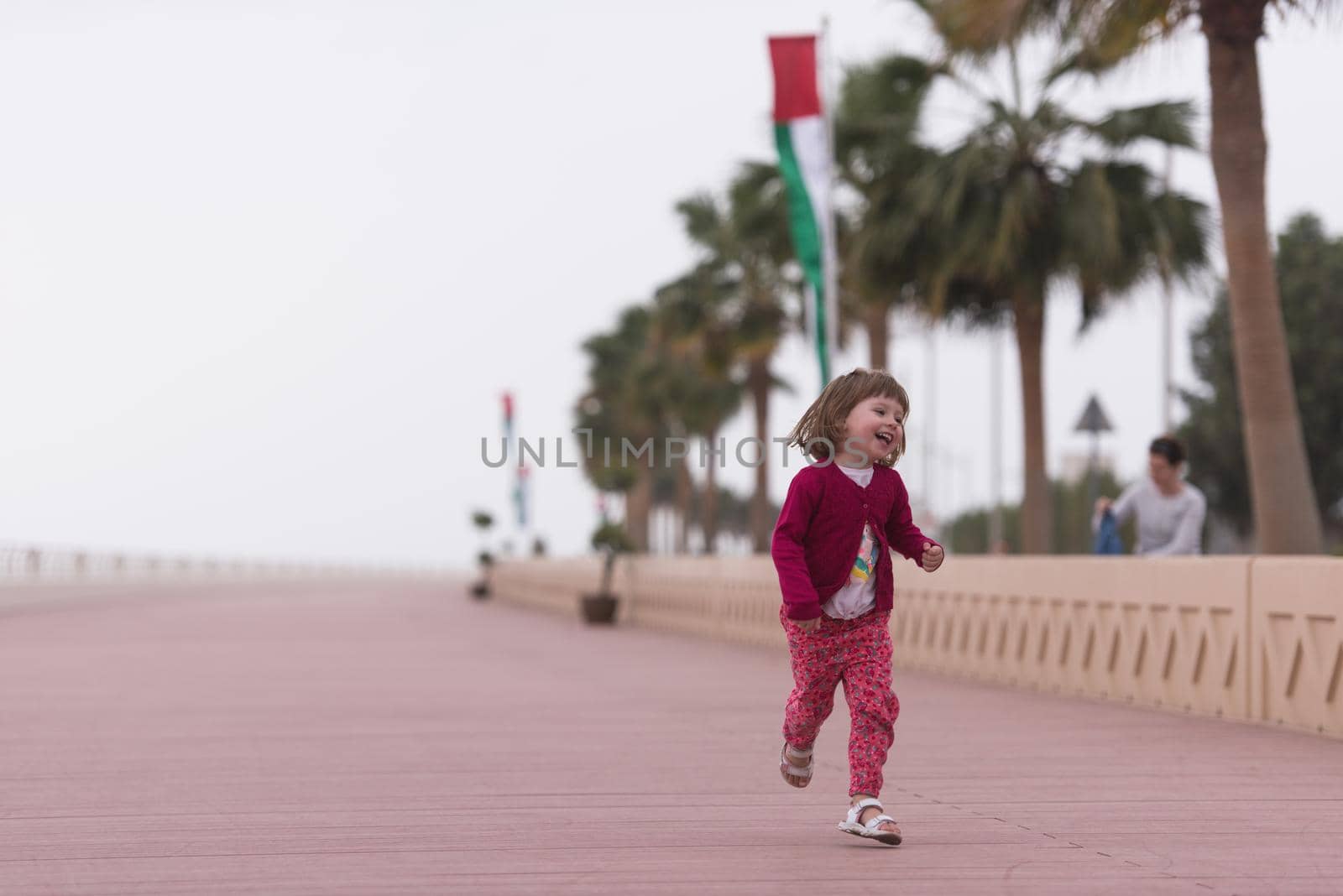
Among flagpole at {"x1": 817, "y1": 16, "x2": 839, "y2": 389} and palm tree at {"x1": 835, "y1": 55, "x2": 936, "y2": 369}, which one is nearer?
flagpole at {"x1": 817, "y1": 16, "x2": 839, "y2": 389}

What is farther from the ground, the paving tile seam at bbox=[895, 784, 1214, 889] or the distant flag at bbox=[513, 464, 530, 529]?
the distant flag at bbox=[513, 464, 530, 529]

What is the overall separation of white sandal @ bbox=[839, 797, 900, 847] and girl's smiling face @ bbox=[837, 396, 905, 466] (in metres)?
1.14

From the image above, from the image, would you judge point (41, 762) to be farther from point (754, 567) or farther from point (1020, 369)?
point (1020, 369)

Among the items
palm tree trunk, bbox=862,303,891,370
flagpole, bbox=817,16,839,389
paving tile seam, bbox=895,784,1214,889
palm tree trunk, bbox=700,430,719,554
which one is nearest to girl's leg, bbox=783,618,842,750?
paving tile seam, bbox=895,784,1214,889

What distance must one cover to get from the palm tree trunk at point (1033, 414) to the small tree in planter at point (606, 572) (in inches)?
309

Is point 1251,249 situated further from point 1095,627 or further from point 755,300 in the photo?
point 755,300

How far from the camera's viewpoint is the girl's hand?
6332 millimetres

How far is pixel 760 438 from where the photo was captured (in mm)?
44438

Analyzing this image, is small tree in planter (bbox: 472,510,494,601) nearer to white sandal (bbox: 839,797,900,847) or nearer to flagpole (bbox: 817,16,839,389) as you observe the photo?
flagpole (bbox: 817,16,839,389)

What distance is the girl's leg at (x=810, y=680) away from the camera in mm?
6492

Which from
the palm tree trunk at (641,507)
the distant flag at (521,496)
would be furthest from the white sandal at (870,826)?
the palm tree trunk at (641,507)

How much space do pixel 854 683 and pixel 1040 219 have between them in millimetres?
20825

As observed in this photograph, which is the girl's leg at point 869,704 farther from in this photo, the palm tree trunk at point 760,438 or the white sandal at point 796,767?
the palm tree trunk at point 760,438

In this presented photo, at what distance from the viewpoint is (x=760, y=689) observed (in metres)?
15.0
